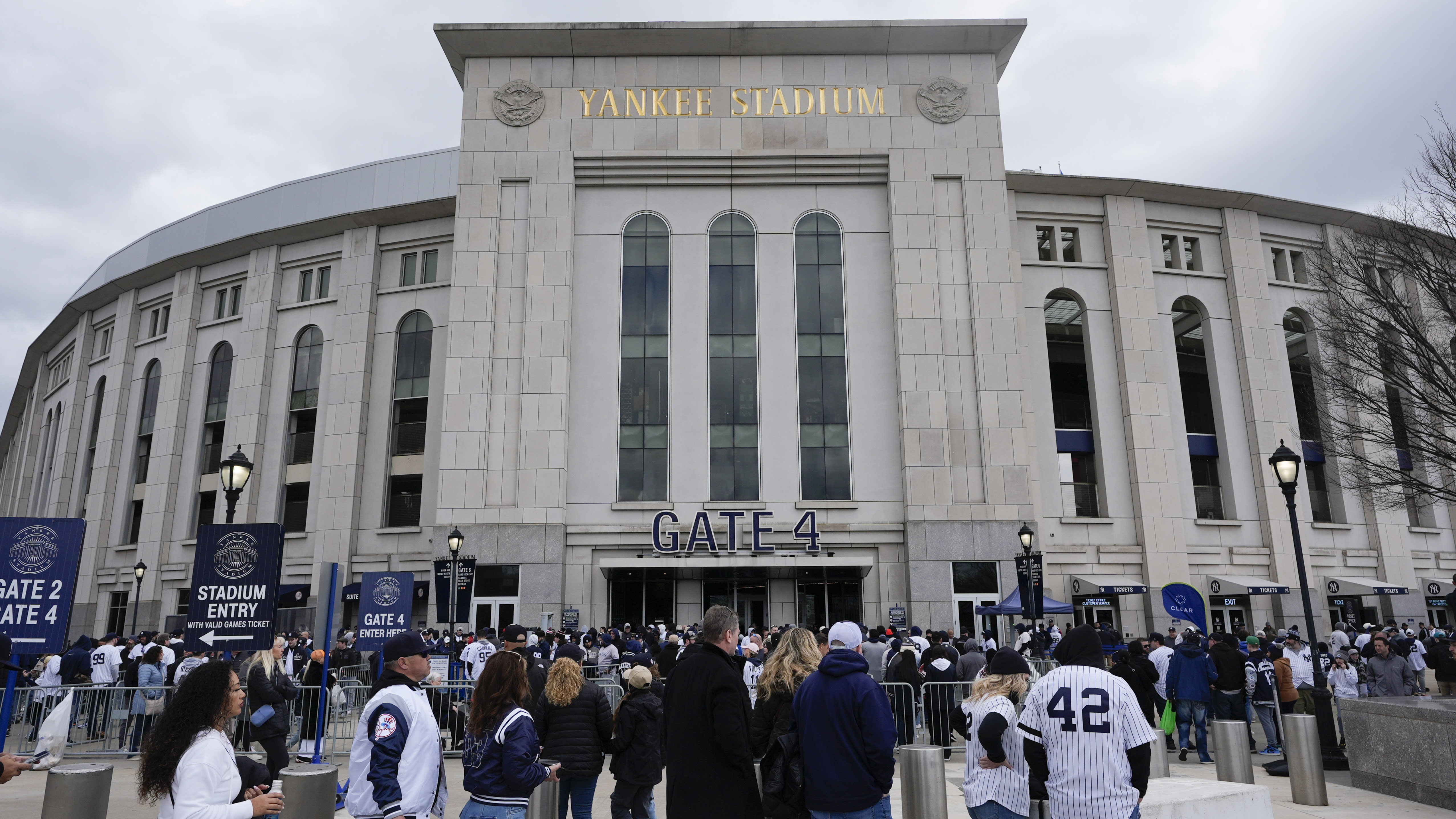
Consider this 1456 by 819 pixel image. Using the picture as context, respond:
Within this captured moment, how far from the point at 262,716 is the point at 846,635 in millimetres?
7687

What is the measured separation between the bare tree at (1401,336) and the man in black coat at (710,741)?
2160 cm

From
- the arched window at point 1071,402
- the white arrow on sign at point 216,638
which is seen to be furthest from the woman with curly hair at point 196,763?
the arched window at point 1071,402

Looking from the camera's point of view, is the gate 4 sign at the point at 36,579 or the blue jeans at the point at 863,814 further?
the gate 4 sign at the point at 36,579

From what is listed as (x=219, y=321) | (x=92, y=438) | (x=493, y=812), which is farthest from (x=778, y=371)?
(x=92, y=438)

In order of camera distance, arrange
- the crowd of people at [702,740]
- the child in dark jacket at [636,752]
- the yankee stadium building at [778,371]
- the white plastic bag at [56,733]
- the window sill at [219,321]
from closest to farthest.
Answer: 1. the crowd of people at [702,740]
2. the child in dark jacket at [636,752]
3. the white plastic bag at [56,733]
4. the yankee stadium building at [778,371]
5. the window sill at [219,321]

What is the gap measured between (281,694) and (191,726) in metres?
7.26

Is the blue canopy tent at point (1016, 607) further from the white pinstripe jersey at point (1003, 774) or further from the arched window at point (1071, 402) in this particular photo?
the white pinstripe jersey at point (1003, 774)

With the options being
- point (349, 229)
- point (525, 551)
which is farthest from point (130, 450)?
point (525, 551)

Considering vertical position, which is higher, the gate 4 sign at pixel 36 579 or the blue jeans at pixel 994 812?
the gate 4 sign at pixel 36 579

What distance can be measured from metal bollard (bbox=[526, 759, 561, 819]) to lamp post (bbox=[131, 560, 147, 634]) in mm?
33571

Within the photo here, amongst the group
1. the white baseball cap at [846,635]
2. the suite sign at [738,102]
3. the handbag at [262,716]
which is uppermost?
the suite sign at [738,102]

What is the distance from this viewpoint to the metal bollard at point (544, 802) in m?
8.19

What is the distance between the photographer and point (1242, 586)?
3378 centimetres

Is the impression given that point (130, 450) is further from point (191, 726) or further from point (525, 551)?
point (191, 726)
